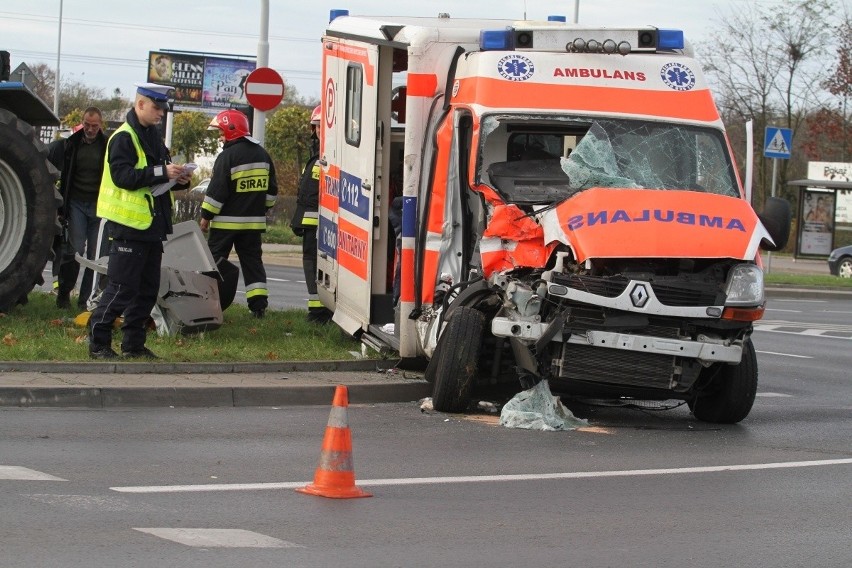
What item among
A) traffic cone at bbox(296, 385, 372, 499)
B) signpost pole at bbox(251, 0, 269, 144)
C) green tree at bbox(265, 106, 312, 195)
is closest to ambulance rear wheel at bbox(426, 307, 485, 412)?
traffic cone at bbox(296, 385, 372, 499)

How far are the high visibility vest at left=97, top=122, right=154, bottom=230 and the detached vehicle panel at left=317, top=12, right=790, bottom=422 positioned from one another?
1.94 metres

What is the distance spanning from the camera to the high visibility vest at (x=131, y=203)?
34.6 ft

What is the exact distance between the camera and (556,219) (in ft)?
31.6

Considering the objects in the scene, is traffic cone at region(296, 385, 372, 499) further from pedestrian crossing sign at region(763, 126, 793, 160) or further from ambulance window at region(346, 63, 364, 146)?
pedestrian crossing sign at region(763, 126, 793, 160)

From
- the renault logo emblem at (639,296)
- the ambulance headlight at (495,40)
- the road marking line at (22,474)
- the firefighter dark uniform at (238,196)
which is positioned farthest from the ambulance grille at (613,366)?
the firefighter dark uniform at (238,196)

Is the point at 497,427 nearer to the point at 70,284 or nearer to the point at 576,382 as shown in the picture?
the point at 576,382

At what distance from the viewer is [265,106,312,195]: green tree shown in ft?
159

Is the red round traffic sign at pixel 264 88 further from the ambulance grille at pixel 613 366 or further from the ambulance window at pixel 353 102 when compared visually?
the ambulance grille at pixel 613 366

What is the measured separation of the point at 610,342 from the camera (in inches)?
369

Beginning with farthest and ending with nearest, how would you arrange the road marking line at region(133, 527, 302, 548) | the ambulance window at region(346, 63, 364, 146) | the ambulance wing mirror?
the ambulance window at region(346, 63, 364, 146) < the ambulance wing mirror < the road marking line at region(133, 527, 302, 548)

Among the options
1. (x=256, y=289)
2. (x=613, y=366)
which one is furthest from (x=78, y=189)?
(x=613, y=366)

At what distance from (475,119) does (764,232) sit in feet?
7.33

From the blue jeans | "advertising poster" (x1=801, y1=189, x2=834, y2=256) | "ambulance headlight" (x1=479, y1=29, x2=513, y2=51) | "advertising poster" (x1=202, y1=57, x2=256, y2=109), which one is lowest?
"advertising poster" (x1=801, y1=189, x2=834, y2=256)

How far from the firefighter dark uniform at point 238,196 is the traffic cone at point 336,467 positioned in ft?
21.3
